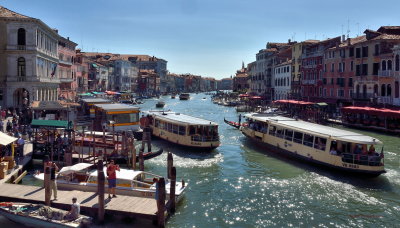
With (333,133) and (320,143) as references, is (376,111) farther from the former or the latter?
(320,143)

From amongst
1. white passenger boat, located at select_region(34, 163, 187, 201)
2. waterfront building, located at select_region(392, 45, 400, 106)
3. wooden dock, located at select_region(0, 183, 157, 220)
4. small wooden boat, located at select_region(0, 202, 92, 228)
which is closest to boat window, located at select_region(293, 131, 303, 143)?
white passenger boat, located at select_region(34, 163, 187, 201)

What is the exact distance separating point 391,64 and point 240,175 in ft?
100

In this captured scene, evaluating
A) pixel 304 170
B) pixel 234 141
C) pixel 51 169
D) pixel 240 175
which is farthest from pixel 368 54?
pixel 51 169

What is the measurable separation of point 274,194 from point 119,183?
7477mm

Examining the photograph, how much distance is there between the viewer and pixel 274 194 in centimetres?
1845

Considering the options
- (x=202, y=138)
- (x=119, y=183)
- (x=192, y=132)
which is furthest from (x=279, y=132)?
(x=119, y=183)

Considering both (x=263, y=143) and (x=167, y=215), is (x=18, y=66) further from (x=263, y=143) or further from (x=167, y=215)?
(x=167, y=215)

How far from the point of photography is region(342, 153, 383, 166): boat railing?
2033 cm

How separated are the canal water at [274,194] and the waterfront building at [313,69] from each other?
34268 mm

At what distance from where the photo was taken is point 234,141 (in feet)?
112

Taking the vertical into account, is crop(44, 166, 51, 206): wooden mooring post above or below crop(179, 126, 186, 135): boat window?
below

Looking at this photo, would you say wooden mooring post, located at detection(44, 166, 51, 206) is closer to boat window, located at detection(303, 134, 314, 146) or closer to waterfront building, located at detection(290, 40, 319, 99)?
boat window, located at detection(303, 134, 314, 146)

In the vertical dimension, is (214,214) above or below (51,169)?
below

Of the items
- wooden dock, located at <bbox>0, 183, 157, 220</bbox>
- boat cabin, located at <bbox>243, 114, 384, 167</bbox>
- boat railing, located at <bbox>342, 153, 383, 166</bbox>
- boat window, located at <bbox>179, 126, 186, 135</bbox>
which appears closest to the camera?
wooden dock, located at <bbox>0, 183, 157, 220</bbox>
